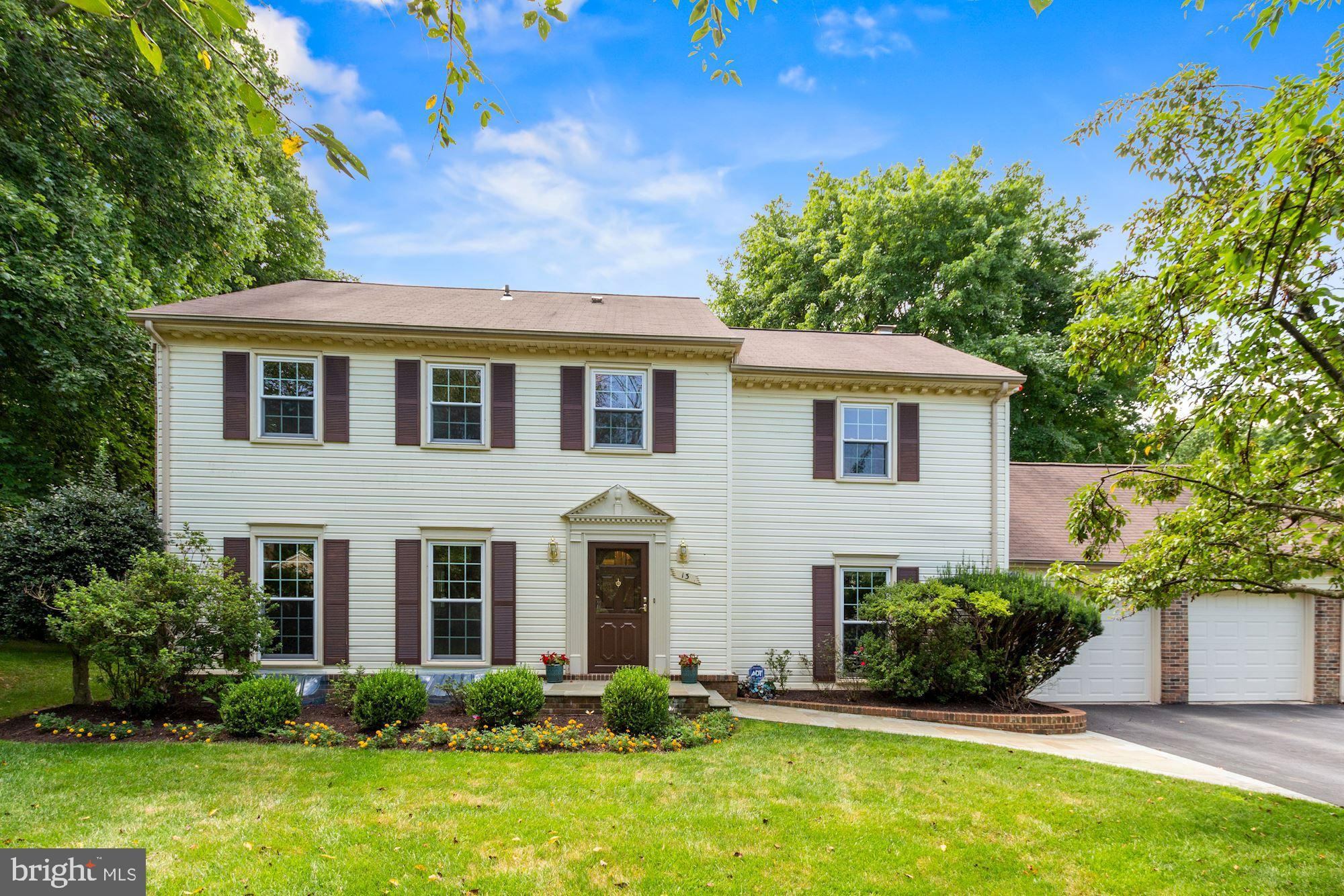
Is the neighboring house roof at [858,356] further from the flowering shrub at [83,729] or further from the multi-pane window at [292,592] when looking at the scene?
the flowering shrub at [83,729]

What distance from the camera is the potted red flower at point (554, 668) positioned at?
1038 cm

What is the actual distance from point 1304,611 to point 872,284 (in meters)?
12.6

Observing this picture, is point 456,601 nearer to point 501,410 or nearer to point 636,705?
point 501,410

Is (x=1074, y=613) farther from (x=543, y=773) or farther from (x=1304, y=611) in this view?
(x=543, y=773)

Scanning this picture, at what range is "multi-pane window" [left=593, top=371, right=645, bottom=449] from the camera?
11234mm

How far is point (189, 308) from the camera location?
10.4 m

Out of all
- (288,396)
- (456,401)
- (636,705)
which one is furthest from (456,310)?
(636,705)

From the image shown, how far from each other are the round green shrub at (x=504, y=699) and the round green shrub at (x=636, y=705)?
96 cm

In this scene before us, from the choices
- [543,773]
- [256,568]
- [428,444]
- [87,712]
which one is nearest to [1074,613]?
[543,773]

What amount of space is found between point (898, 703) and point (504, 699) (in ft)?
20.6

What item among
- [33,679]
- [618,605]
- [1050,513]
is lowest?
[33,679]

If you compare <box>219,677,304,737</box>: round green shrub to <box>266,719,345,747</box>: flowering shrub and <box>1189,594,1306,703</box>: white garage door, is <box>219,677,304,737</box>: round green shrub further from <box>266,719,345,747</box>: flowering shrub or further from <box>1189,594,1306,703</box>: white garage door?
<box>1189,594,1306,703</box>: white garage door

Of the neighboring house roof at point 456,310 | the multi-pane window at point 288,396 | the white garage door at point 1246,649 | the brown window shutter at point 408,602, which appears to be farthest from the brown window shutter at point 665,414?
the white garage door at point 1246,649

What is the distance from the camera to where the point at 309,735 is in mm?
8016
